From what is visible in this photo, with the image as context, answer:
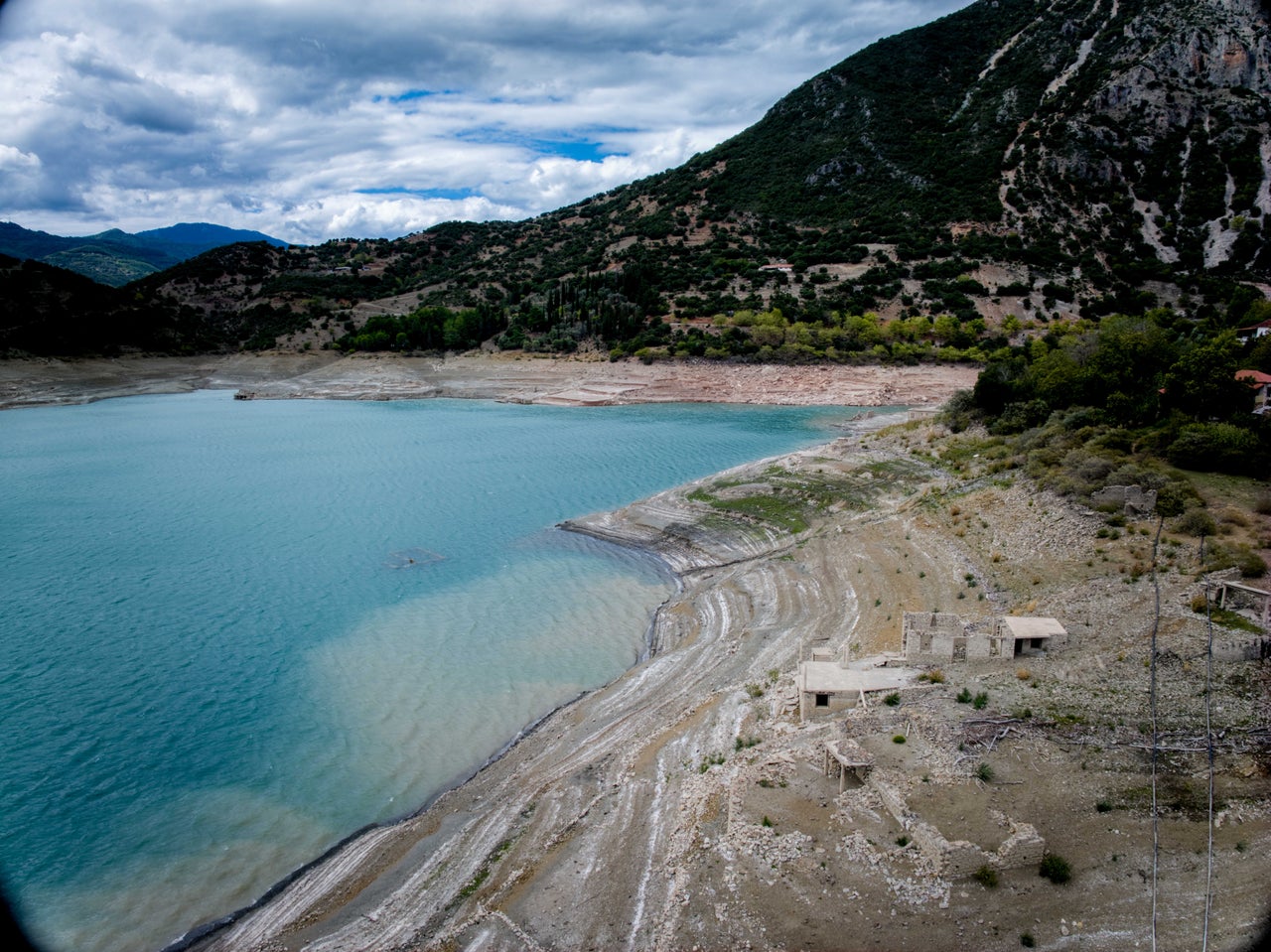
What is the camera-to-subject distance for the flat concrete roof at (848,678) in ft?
37.2

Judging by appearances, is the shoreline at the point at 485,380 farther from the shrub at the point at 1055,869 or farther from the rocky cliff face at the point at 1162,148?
the shrub at the point at 1055,869

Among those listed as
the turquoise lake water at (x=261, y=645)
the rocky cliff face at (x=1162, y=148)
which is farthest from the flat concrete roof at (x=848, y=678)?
the rocky cliff face at (x=1162, y=148)

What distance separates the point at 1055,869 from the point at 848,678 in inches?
169

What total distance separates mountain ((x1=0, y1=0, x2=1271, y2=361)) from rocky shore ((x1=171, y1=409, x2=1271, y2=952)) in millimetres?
49320

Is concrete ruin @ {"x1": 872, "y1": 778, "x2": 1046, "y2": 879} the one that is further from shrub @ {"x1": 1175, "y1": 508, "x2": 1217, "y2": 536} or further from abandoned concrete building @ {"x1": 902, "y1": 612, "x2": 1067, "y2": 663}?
shrub @ {"x1": 1175, "y1": 508, "x2": 1217, "y2": 536}

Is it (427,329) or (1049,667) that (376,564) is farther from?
(427,329)

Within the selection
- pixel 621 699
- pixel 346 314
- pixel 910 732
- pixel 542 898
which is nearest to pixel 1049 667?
pixel 910 732

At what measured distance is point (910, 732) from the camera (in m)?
10.1

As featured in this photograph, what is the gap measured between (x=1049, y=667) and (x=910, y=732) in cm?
316

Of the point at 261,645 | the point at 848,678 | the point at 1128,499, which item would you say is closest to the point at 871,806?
the point at 848,678

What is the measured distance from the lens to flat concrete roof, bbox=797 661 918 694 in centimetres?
1134

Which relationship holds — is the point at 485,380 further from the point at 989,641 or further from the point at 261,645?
the point at 989,641

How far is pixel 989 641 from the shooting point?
1228 centimetres

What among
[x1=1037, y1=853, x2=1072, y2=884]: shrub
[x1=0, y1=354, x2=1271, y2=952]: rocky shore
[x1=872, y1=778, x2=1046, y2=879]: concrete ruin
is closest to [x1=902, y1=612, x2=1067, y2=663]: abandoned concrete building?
[x1=0, y1=354, x2=1271, y2=952]: rocky shore
